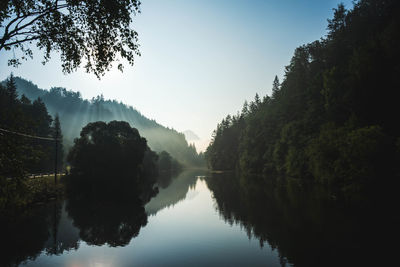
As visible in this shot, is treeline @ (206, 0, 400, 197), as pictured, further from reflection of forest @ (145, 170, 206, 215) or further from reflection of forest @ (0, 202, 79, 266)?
reflection of forest @ (0, 202, 79, 266)

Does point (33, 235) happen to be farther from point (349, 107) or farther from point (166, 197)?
point (349, 107)

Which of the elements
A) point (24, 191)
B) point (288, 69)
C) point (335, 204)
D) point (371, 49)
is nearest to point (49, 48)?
point (24, 191)

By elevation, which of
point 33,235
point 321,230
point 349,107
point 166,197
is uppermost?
point 349,107

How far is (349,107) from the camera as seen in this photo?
109 ft

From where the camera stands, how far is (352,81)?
103 feet

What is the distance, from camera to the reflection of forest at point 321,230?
10094 mm

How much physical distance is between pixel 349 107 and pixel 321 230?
25.0 metres

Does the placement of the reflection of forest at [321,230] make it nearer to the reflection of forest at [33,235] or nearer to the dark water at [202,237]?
the dark water at [202,237]

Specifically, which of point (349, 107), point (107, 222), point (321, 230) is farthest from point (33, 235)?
point (349, 107)

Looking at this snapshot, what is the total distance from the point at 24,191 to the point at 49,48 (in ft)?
18.0

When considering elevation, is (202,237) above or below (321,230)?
below

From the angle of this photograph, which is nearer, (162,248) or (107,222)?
(162,248)

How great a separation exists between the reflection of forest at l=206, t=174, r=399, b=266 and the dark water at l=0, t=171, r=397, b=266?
0.04 meters

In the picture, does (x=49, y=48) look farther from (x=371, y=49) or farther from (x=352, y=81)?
(x=371, y=49)
